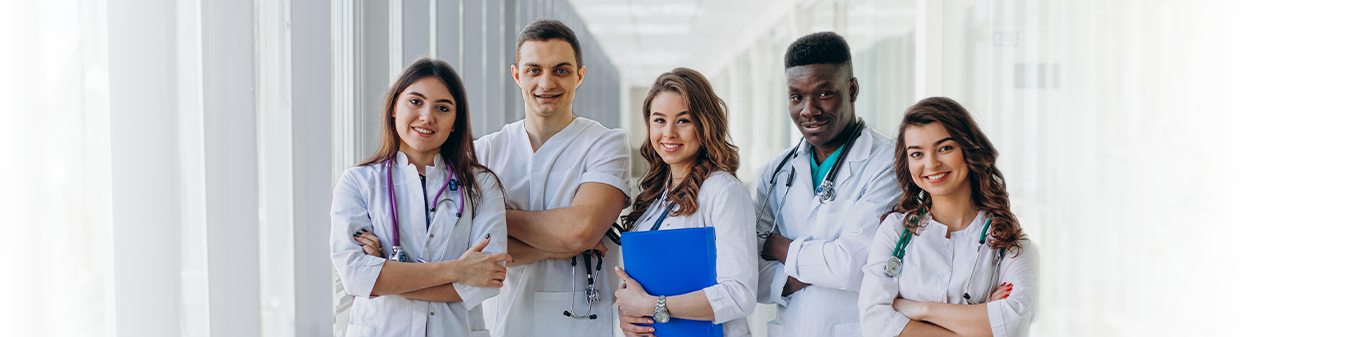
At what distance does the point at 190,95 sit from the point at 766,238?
164 centimetres

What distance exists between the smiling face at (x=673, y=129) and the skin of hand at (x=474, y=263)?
1.82 ft

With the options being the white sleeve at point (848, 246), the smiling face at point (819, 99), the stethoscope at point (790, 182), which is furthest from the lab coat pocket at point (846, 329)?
the smiling face at point (819, 99)

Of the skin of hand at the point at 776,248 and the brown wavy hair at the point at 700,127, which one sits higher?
the brown wavy hair at the point at 700,127

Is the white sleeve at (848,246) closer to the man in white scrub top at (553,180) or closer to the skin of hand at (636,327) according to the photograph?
the skin of hand at (636,327)

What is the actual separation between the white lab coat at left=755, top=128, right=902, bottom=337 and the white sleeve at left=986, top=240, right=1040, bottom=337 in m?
0.39

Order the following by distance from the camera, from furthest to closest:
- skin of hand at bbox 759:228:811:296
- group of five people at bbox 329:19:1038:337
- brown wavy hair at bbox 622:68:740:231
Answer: skin of hand at bbox 759:228:811:296
brown wavy hair at bbox 622:68:740:231
group of five people at bbox 329:19:1038:337

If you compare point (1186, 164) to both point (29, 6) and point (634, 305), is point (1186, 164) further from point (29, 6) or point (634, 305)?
point (29, 6)

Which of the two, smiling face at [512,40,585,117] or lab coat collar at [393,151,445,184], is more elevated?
smiling face at [512,40,585,117]

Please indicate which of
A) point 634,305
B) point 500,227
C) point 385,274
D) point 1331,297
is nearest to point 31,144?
point 385,274

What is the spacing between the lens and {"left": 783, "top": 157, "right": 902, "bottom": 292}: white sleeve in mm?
2029

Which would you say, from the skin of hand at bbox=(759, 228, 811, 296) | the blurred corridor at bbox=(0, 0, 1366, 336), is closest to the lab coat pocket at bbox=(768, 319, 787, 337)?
the skin of hand at bbox=(759, 228, 811, 296)

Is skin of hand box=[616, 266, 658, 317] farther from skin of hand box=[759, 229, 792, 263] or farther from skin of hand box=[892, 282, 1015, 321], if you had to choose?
skin of hand box=[892, 282, 1015, 321]

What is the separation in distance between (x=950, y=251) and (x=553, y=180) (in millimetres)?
1184

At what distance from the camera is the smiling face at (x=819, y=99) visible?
7.43 feet
